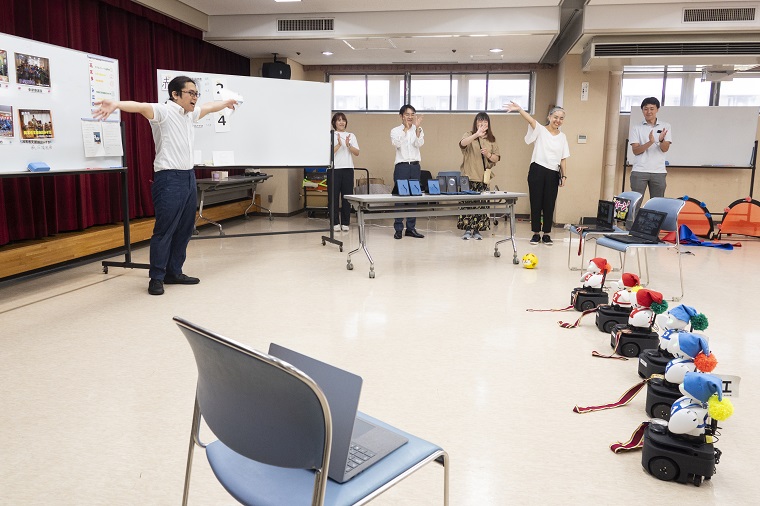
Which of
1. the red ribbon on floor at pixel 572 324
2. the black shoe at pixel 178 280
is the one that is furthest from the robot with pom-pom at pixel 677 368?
the black shoe at pixel 178 280

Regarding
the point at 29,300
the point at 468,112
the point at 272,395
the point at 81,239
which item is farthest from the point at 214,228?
the point at 272,395

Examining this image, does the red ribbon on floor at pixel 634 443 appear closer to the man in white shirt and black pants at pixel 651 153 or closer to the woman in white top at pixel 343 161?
the man in white shirt and black pants at pixel 651 153

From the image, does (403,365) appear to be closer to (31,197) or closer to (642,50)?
(31,197)

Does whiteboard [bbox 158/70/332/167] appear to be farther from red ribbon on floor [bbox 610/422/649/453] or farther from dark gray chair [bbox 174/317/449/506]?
dark gray chair [bbox 174/317/449/506]

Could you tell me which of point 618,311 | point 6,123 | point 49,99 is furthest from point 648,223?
point 6,123

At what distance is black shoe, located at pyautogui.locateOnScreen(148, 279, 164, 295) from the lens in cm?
432

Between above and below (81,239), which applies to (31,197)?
above

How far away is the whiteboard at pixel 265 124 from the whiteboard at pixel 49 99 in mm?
1094

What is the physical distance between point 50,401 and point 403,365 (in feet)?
5.25

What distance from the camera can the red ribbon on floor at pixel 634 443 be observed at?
2.13 metres

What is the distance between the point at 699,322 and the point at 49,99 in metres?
4.17

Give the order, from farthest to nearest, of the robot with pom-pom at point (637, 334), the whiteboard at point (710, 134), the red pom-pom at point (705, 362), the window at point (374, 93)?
the window at point (374, 93) < the whiteboard at point (710, 134) < the robot with pom-pom at point (637, 334) < the red pom-pom at point (705, 362)

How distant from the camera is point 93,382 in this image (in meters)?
2.71

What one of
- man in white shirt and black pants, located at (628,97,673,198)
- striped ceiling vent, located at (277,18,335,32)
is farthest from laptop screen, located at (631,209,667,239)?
striped ceiling vent, located at (277,18,335,32)
